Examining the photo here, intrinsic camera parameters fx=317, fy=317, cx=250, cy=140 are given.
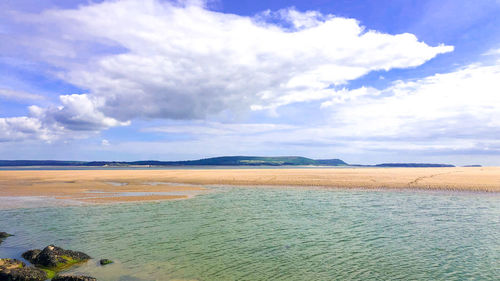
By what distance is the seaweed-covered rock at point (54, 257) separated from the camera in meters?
14.4

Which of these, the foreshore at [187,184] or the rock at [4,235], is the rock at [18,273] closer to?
the rock at [4,235]

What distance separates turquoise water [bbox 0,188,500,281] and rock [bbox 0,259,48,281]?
1.53 meters

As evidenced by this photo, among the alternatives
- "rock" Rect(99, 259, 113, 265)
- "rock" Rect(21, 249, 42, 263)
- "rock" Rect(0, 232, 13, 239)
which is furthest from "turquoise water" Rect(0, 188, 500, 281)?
"rock" Rect(21, 249, 42, 263)

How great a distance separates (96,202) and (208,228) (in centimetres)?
1839

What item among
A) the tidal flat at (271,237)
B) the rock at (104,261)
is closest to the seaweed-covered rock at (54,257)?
the tidal flat at (271,237)

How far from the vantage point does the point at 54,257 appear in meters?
14.5

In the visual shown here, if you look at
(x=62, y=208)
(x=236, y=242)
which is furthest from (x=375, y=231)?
(x=62, y=208)

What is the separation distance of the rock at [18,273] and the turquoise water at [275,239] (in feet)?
5.02

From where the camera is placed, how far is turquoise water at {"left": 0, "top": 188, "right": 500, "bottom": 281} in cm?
1391

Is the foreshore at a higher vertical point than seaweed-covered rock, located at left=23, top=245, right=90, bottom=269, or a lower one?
higher

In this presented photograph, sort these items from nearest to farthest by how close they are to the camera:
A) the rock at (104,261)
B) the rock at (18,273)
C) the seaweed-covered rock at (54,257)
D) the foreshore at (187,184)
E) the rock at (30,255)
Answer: the rock at (18,273) → the seaweed-covered rock at (54,257) → the rock at (104,261) → the rock at (30,255) → the foreshore at (187,184)

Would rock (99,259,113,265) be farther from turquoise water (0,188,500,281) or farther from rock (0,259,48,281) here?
rock (0,259,48,281)

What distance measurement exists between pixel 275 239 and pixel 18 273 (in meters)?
12.5

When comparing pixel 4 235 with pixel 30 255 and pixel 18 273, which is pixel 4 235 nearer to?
pixel 30 255
